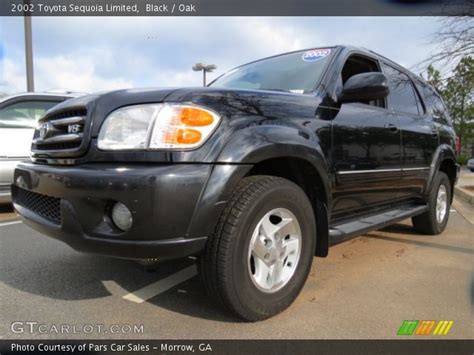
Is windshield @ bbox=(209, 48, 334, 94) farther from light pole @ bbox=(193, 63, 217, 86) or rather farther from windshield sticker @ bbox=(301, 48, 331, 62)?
light pole @ bbox=(193, 63, 217, 86)

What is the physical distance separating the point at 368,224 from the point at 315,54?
1466 millimetres

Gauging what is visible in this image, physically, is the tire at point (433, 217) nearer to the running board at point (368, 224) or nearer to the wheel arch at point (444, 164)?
the wheel arch at point (444, 164)

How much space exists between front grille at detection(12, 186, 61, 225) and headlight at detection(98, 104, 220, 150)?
18.5 inches

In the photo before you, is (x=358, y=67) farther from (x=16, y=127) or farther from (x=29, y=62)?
(x=29, y=62)

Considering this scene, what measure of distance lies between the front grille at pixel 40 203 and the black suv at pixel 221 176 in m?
0.01

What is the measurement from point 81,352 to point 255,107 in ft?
5.23

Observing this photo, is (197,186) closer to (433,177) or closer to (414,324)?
(414,324)

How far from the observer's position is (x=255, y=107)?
223cm

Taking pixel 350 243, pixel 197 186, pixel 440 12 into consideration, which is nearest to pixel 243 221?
pixel 197 186

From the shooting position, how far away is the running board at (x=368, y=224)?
2713 mm

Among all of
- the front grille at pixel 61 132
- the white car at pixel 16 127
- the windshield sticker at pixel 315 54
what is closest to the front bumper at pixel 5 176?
the white car at pixel 16 127

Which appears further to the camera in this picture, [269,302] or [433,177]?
[433,177]

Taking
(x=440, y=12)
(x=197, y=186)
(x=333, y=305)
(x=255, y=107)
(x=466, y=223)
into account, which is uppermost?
(x=440, y=12)

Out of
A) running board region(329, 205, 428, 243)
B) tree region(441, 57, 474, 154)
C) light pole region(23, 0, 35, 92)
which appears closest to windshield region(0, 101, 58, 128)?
running board region(329, 205, 428, 243)
